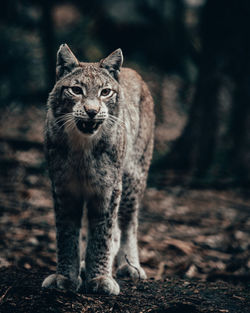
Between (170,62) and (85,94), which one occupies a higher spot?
(170,62)

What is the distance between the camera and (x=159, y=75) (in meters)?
14.5

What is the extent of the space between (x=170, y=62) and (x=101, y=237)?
11208 mm

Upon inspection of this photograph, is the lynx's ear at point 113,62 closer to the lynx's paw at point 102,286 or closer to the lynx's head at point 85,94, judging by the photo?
the lynx's head at point 85,94

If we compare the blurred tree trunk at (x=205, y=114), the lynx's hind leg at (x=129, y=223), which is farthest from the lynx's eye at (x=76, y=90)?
the blurred tree trunk at (x=205, y=114)

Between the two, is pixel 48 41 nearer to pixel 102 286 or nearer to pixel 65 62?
pixel 65 62

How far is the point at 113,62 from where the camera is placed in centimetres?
421

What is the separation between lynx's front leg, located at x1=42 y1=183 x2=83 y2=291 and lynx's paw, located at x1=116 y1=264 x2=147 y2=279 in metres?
0.75

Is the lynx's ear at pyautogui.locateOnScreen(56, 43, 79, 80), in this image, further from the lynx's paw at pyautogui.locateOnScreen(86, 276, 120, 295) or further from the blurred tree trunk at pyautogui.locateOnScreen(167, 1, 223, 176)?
the blurred tree trunk at pyautogui.locateOnScreen(167, 1, 223, 176)

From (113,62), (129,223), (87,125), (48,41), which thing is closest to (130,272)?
(129,223)

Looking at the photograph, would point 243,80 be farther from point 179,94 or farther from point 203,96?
point 179,94

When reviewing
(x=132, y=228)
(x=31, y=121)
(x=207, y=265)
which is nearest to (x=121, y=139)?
(x=132, y=228)

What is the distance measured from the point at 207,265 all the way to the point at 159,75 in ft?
30.9

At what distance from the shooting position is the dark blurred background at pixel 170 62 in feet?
31.1

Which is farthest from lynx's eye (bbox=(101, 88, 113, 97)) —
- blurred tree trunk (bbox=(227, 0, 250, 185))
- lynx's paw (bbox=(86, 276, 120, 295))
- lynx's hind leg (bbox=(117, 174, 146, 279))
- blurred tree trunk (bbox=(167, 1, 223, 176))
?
blurred tree trunk (bbox=(227, 0, 250, 185))
